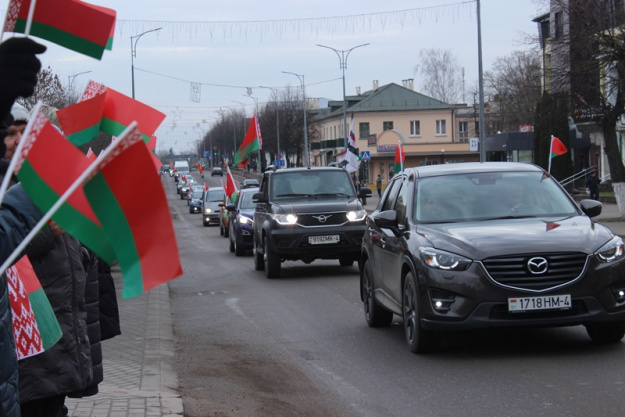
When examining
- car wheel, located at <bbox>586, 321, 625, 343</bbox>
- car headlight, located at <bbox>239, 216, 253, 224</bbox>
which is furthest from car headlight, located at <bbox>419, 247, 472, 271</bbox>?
car headlight, located at <bbox>239, 216, 253, 224</bbox>

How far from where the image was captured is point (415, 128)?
10188 cm

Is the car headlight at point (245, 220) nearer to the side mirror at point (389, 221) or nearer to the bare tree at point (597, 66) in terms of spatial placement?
the side mirror at point (389, 221)

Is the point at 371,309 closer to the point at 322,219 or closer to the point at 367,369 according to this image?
the point at 367,369

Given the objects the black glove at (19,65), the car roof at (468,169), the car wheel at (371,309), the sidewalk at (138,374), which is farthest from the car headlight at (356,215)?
the black glove at (19,65)

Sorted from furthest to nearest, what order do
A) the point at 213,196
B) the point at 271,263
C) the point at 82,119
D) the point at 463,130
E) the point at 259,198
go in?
the point at 463,130 → the point at 213,196 → the point at 259,198 → the point at 271,263 → the point at 82,119

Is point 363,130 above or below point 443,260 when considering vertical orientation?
above

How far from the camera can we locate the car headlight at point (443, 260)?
8.26 meters

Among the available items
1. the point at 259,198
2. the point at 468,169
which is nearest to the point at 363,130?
the point at 259,198

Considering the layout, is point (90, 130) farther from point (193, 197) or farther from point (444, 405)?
point (193, 197)

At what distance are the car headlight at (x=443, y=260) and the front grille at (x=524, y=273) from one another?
184 millimetres

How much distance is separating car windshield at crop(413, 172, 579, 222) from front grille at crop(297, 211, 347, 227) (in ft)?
24.1

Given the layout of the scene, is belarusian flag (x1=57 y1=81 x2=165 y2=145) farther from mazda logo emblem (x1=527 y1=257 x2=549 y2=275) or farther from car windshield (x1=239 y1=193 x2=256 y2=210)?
car windshield (x1=239 y1=193 x2=256 y2=210)

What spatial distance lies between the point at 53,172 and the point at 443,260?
6.22 meters

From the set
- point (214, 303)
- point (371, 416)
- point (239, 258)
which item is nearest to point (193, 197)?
point (239, 258)
